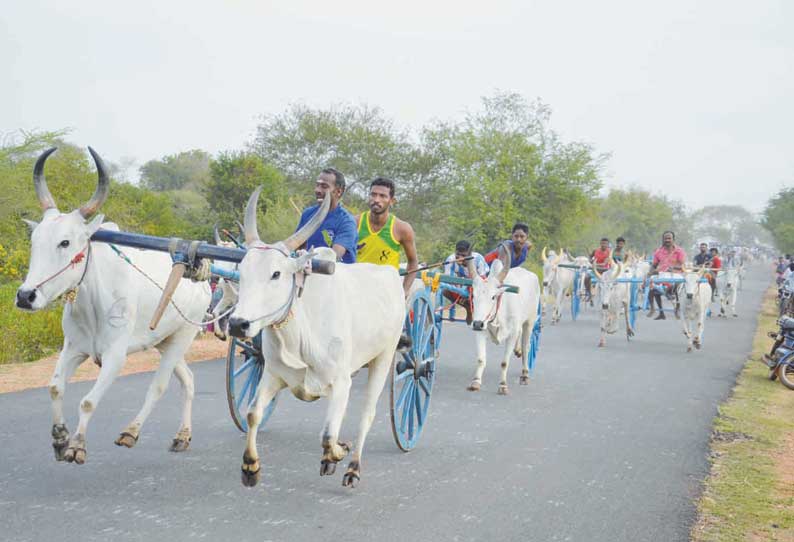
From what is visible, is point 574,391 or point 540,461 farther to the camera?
point 574,391

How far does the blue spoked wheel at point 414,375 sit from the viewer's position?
22.9 feet

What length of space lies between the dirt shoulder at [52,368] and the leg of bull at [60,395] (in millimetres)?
3872

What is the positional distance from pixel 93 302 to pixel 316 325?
1597mm

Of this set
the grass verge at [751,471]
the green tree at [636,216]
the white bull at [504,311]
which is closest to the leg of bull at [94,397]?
the grass verge at [751,471]

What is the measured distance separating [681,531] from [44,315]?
35.2ft

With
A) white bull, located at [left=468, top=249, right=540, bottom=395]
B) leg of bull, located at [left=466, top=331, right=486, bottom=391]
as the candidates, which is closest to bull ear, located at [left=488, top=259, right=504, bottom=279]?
white bull, located at [left=468, top=249, right=540, bottom=395]

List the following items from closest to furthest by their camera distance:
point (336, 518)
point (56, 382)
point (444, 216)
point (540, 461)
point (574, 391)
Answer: point (336, 518), point (56, 382), point (540, 461), point (574, 391), point (444, 216)

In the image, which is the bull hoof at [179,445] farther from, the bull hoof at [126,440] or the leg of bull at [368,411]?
the leg of bull at [368,411]

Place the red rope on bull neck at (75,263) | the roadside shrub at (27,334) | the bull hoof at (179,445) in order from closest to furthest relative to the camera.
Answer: the red rope on bull neck at (75,263)
the bull hoof at (179,445)
the roadside shrub at (27,334)

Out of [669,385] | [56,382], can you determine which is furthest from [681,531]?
[669,385]

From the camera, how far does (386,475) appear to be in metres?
6.32

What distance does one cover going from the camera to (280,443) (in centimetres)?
711

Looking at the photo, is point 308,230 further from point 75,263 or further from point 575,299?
point 575,299

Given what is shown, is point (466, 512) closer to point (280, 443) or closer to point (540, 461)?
point (540, 461)
